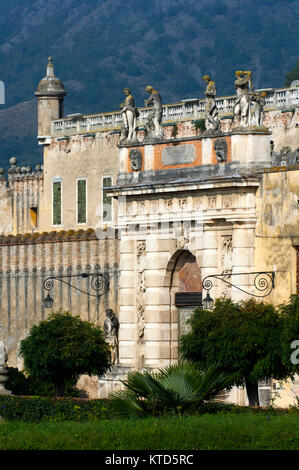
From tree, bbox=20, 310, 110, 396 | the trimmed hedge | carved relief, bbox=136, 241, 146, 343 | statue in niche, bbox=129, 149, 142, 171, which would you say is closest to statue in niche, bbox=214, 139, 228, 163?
statue in niche, bbox=129, 149, 142, 171

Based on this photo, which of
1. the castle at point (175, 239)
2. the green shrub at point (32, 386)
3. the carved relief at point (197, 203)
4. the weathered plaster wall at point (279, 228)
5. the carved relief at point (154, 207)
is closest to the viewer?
the weathered plaster wall at point (279, 228)

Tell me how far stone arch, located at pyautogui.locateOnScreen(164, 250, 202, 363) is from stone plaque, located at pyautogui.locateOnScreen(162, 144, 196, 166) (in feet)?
7.96

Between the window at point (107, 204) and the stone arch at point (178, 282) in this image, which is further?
the window at point (107, 204)

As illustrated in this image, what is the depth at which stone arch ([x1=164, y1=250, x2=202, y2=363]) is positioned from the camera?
151ft

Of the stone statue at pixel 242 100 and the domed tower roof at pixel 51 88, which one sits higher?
the domed tower roof at pixel 51 88

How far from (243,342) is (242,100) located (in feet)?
24.5

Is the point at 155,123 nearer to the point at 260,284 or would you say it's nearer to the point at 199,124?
the point at 260,284

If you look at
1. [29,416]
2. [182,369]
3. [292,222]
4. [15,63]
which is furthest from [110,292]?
[15,63]

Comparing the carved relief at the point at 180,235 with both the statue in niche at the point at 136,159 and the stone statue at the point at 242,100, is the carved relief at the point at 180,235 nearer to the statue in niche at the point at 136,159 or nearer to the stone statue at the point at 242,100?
the statue in niche at the point at 136,159

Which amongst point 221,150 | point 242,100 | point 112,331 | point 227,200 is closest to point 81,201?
point 112,331

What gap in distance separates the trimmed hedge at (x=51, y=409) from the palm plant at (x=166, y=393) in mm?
2258

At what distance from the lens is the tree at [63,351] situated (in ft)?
148

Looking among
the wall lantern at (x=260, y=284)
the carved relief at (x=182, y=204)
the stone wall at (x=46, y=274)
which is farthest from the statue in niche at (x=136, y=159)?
the wall lantern at (x=260, y=284)

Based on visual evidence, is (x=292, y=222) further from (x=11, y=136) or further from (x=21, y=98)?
(x=21, y=98)
